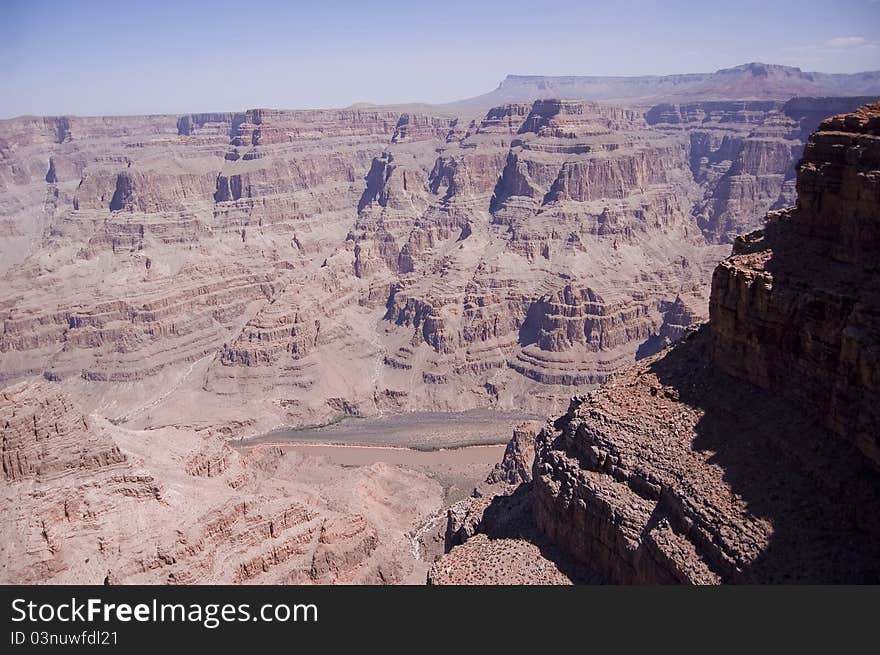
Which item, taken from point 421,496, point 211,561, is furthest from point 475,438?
point 211,561

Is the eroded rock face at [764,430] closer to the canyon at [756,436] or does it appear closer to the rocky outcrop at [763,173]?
the canyon at [756,436]

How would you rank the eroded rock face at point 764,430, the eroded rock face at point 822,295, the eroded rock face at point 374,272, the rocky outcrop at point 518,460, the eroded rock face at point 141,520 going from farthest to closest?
the eroded rock face at point 374,272, the rocky outcrop at point 518,460, the eroded rock face at point 141,520, the eroded rock face at point 822,295, the eroded rock face at point 764,430

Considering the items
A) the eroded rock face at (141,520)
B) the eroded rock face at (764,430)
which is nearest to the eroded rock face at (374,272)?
the eroded rock face at (141,520)

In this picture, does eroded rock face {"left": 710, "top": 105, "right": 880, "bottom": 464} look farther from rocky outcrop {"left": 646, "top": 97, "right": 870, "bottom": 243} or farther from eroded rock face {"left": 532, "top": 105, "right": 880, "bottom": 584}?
rocky outcrop {"left": 646, "top": 97, "right": 870, "bottom": 243}

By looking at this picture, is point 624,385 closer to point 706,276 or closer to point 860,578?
point 860,578

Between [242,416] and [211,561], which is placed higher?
[211,561]

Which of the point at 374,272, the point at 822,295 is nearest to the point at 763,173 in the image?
the point at 374,272

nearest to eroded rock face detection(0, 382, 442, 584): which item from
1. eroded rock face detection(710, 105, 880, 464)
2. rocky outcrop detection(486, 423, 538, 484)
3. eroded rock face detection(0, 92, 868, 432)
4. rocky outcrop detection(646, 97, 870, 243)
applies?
rocky outcrop detection(486, 423, 538, 484)
